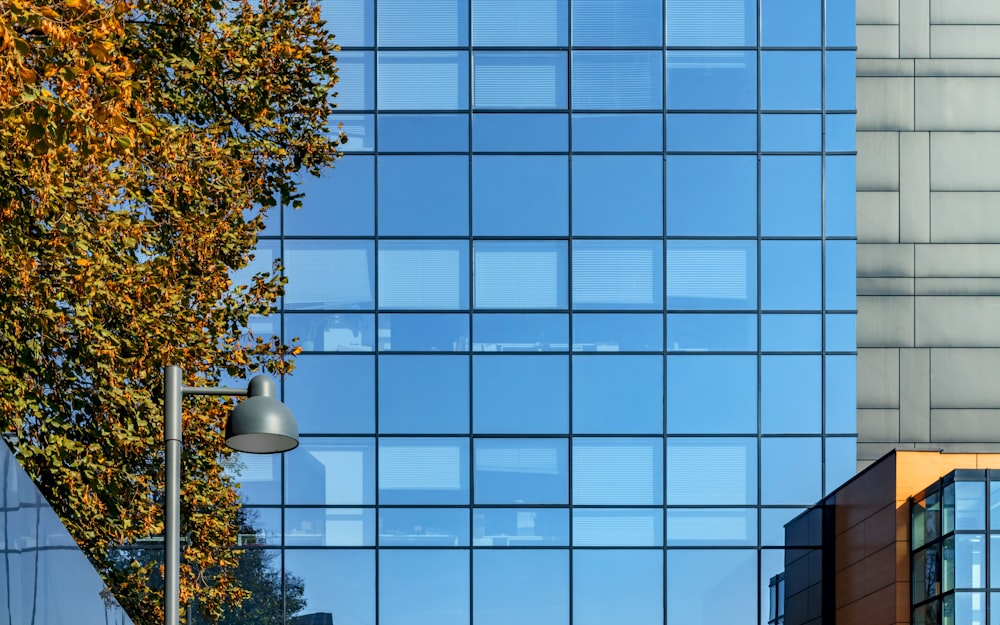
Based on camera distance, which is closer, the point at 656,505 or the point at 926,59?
the point at 656,505

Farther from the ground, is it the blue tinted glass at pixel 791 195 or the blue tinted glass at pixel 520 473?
the blue tinted glass at pixel 791 195

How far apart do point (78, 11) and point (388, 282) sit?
17163 millimetres

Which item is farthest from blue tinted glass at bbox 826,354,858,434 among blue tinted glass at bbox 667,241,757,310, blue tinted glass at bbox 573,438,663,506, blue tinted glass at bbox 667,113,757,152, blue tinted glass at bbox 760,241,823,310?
blue tinted glass at bbox 667,113,757,152

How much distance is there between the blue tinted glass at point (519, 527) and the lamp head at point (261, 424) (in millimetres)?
18136

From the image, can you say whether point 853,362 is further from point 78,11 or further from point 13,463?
point 13,463

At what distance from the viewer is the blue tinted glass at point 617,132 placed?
28.2 meters

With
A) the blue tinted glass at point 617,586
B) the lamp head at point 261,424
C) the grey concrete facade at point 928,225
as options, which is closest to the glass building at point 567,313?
the blue tinted glass at point 617,586

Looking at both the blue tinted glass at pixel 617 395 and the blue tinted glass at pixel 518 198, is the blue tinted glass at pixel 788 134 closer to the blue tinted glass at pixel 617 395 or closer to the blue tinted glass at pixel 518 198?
the blue tinted glass at pixel 518 198

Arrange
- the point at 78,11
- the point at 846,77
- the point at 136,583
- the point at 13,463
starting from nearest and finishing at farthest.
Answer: the point at 13,463
the point at 78,11
the point at 136,583
the point at 846,77

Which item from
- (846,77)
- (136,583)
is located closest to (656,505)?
(846,77)

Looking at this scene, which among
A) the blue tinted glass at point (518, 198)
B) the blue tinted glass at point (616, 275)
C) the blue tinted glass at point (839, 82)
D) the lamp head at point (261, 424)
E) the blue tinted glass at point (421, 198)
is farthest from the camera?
the blue tinted glass at point (839, 82)

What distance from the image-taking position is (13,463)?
5.50 meters

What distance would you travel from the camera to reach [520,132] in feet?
92.8

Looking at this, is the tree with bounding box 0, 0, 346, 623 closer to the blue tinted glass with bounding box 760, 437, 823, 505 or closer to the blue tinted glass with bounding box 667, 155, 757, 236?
the blue tinted glass with bounding box 667, 155, 757, 236
